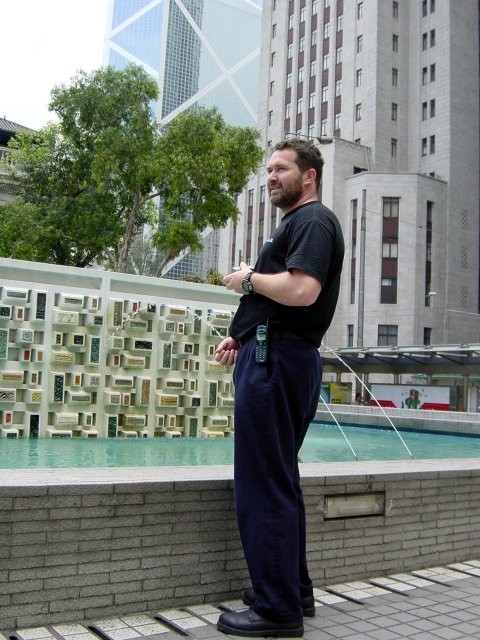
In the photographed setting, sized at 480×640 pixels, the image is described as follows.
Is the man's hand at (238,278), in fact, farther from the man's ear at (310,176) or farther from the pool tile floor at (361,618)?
the pool tile floor at (361,618)

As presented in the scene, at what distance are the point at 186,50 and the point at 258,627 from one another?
109511 mm

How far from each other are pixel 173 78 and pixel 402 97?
5523 centimetres

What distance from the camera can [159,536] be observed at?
11.4ft

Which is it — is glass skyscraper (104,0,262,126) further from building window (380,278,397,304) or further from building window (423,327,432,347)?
building window (423,327,432,347)

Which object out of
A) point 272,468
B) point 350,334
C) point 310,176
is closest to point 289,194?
point 310,176

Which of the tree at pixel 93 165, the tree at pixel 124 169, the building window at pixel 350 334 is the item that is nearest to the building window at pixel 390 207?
the building window at pixel 350 334

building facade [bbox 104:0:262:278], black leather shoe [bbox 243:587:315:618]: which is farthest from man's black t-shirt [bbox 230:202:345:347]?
building facade [bbox 104:0:262:278]

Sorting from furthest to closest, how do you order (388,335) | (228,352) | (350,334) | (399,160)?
1. (399,160)
2. (350,334)
3. (388,335)
4. (228,352)

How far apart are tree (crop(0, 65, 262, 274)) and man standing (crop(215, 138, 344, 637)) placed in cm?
2146

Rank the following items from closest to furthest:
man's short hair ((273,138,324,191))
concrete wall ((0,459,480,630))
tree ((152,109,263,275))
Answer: concrete wall ((0,459,480,630)), man's short hair ((273,138,324,191)), tree ((152,109,263,275))

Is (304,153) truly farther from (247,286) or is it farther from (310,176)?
(247,286)

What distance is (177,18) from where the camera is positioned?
10162 cm

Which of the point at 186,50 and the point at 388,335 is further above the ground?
the point at 186,50

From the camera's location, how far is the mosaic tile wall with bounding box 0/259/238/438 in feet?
33.7
